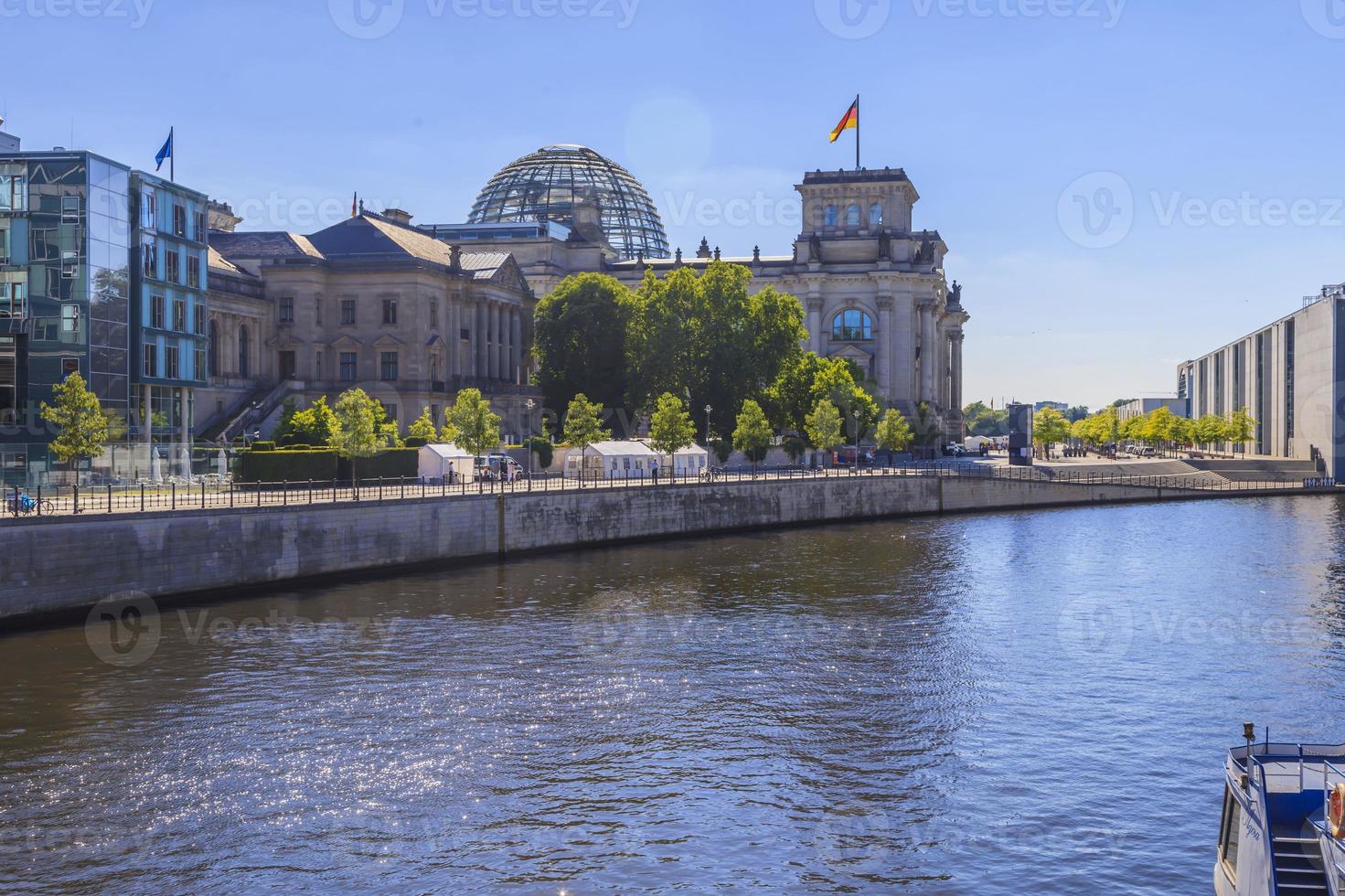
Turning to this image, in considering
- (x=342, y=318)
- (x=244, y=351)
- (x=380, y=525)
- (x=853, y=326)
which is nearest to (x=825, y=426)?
(x=342, y=318)

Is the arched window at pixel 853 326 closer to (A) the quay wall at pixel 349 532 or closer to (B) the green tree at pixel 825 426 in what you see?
(B) the green tree at pixel 825 426

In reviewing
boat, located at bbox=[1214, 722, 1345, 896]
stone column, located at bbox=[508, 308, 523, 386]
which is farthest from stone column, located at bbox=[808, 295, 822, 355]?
boat, located at bbox=[1214, 722, 1345, 896]

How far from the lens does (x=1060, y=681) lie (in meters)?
42.4

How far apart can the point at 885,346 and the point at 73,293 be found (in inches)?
5057

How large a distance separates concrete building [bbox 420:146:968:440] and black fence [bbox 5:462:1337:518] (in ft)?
151

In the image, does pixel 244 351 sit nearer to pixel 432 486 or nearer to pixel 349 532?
pixel 432 486

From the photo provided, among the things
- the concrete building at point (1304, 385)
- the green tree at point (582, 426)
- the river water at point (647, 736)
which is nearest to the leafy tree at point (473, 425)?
the green tree at point (582, 426)

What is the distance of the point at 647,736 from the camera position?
115ft

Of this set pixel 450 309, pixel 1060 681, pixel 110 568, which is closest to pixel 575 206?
pixel 450 309

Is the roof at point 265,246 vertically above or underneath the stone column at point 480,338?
above

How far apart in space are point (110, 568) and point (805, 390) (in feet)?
297

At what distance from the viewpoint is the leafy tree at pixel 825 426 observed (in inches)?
4926

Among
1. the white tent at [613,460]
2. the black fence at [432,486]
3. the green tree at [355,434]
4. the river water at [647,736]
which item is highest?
the green tree at [355,434]

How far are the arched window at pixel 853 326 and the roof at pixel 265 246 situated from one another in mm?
80852
